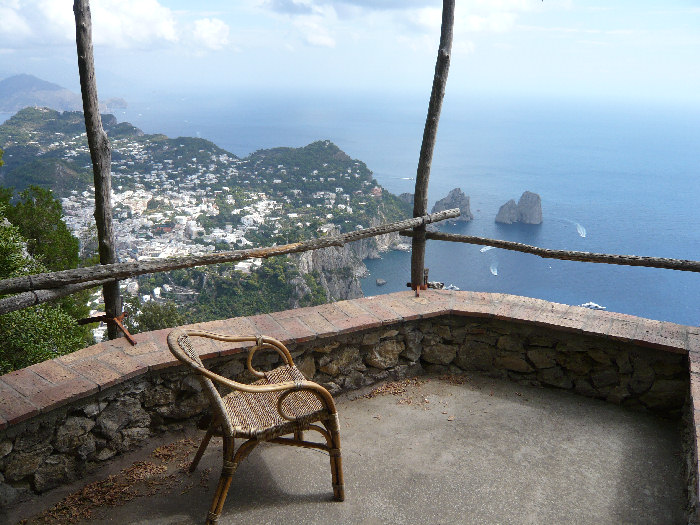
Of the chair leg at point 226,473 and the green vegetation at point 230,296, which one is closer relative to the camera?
the chair leg at point 226,473

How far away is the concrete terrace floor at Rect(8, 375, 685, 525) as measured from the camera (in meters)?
2.10

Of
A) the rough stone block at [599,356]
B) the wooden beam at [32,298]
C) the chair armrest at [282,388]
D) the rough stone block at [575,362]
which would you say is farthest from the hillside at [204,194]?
the chair armrest at [282,388]

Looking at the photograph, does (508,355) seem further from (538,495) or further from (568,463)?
(538,495)

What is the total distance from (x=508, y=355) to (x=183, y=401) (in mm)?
1853

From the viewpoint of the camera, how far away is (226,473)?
1870 millimetres

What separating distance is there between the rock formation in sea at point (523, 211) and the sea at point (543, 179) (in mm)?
523

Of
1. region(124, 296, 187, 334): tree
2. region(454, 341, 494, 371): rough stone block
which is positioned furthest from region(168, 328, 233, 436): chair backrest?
region(124, 296, 187, 334): tree

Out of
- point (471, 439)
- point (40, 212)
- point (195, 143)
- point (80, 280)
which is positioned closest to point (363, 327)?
point (471, 439)

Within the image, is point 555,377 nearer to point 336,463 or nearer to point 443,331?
point 443,331

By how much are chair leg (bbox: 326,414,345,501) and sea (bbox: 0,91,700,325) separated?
20.1 metres

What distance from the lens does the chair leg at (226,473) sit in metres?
1.87

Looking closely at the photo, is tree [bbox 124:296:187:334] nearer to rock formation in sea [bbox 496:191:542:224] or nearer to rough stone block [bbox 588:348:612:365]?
rough stone block [bbox 588:348:612:365]

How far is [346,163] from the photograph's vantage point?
34719 millimetres

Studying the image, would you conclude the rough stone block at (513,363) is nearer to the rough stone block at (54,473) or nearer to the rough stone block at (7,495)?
the rough stone block at (54,473)
